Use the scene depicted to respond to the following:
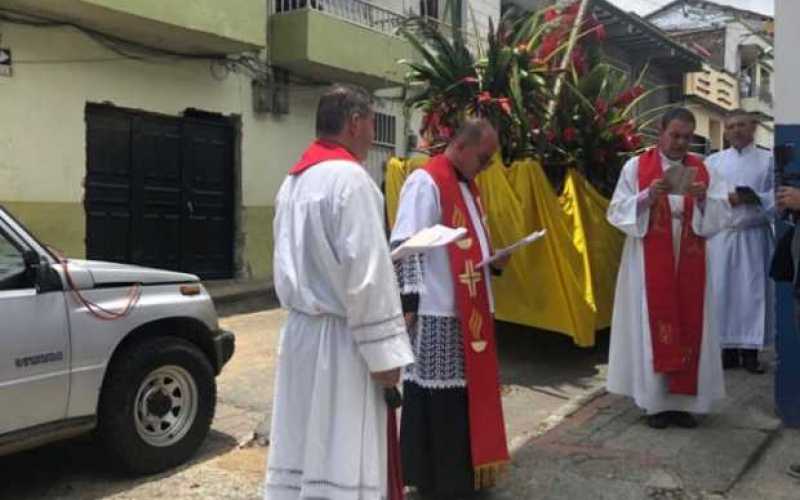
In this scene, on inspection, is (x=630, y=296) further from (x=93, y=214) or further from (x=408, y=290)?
(x=93, y=214)

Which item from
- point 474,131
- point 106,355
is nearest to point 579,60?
point 474,131

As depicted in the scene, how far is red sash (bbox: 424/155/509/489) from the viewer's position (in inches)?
150

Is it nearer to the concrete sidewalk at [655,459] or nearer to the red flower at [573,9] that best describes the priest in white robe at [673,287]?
the concrete sidewalk at [655,459]

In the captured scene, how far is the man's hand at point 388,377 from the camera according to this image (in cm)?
288

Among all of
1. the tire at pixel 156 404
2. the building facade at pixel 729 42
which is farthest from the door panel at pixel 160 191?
the building facade at pixel 729 42

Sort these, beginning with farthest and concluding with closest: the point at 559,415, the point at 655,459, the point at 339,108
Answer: the point at 559,415 < the point at 655,459 < the point at 339,108

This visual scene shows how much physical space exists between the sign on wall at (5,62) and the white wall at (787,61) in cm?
780

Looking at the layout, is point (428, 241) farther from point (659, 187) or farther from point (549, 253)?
point (549, 253)

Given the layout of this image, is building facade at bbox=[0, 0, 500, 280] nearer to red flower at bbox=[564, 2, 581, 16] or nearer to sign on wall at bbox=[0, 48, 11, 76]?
sign on wall at bbox=[0, 48, 11, 76]

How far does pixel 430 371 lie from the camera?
3816mm

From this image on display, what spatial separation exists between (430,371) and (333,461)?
974 millimetres

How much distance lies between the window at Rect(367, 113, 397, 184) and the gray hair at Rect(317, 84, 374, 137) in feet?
36.9

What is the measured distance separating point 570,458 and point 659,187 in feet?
5.39

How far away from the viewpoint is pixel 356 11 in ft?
44.7
